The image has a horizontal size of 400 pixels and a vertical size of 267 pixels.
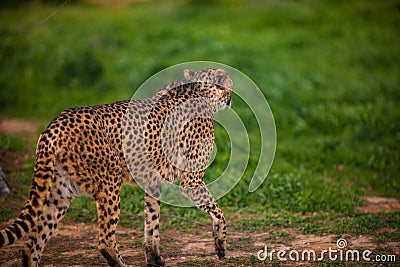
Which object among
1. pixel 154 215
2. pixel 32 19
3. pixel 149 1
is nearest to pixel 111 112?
pixel 154 215

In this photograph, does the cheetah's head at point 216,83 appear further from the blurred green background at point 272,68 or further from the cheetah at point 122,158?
the blurred green background at point 272,68

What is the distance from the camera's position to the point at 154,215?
6801 millimetres

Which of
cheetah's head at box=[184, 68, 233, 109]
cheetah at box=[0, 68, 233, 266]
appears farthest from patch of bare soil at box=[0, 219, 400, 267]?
cheetah's head at box=[184, 68, 233, 109]

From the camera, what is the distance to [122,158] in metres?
6.47

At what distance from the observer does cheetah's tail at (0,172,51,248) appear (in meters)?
5.49

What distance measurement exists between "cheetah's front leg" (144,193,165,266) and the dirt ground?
0.59 ft

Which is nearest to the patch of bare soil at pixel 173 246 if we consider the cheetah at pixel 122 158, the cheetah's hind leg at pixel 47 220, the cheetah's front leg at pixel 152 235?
the cheetah's front leg at pixel 152 235

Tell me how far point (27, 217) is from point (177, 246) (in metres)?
2.20

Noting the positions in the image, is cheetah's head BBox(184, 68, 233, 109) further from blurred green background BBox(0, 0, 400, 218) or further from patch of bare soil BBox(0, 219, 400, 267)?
blurred green background BBox(0, 0, 400, 218)

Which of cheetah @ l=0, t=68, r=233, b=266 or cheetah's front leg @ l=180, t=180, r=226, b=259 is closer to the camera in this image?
cheetah @ l=0, t=68, r=233, b=266

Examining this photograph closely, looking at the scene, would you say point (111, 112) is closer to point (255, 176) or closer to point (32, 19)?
point (255, 176)

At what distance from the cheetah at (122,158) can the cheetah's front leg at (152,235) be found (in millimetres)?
11

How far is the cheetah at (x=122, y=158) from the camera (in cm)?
595

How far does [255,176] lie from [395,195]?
6.78 ft
